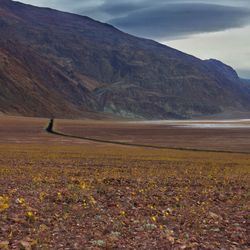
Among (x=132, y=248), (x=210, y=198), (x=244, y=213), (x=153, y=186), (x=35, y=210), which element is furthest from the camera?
(x=153, y=186)

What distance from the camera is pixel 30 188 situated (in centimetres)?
1450

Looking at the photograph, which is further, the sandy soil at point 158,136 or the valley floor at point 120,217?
the sandy soil at point 158,136

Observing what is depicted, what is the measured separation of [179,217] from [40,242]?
3633 mm

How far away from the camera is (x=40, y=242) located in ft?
28.9

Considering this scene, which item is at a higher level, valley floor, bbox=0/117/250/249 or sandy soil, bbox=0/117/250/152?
valley floor, bbox=0/117/250/249

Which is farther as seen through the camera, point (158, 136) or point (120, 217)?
point (158, 136)

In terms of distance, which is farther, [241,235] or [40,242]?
[241,235]

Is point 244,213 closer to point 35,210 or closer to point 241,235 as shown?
point 241,235

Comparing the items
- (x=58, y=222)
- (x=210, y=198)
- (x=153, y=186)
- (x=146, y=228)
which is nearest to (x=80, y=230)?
(x=58, y=222)

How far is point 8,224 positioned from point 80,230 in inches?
54.4

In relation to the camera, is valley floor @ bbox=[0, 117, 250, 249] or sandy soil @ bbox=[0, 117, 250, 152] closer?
valley floor @ bbox=[0, 117, 250, 249]

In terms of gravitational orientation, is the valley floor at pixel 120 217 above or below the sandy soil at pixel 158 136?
above

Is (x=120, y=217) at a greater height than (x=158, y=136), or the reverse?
(x=120, y=217)

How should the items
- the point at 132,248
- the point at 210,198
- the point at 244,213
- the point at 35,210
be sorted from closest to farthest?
the point at 132,248 → the point at 35,210 → the point at 244,213 → the point at 210,198
